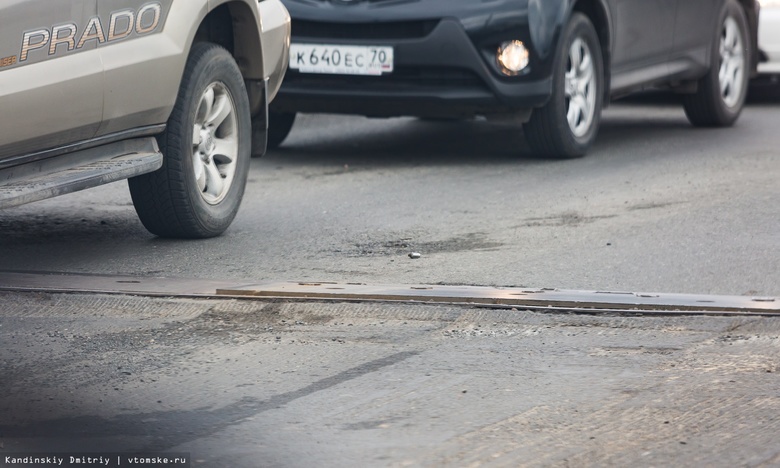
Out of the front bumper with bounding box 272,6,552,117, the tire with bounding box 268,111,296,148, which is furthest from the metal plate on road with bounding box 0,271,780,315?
the tire with bounding box 268,111,296,148

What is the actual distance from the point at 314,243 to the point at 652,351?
2.06 m

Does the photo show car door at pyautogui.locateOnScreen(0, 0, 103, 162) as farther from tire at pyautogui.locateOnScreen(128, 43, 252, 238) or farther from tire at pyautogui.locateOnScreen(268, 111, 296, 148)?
tire at pyautogui.locateOnScreen(268, 111, 296, 148)

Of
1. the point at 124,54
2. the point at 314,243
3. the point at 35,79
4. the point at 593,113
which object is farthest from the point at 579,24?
the point at 35,79

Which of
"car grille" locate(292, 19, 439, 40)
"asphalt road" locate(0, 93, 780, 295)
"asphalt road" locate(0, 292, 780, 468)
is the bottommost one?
"asphalt road" locate(0, 93, 780, 295)

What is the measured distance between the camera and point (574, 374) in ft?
12.7

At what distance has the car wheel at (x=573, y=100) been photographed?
812 centimetres

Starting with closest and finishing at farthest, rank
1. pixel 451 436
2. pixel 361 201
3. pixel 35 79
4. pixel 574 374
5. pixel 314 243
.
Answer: pixel 451 436, pixel 574 374, pixel 35 79, pixel 314 243, pixel 361 201

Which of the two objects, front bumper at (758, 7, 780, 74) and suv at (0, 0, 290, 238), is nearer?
suv at (0, 0, 290, 238)

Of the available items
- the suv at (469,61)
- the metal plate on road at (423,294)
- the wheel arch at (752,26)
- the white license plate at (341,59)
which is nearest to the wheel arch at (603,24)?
the suv at (469,61)

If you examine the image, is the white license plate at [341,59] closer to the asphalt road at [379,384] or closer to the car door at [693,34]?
the car door at [693,34]

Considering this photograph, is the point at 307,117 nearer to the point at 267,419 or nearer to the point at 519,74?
the point at 519,74

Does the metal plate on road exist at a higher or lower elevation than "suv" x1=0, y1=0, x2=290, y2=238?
lower

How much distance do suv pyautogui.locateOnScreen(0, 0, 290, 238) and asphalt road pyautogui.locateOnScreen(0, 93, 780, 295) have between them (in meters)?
0.27

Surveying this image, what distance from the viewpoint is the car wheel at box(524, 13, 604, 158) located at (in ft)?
26.7
